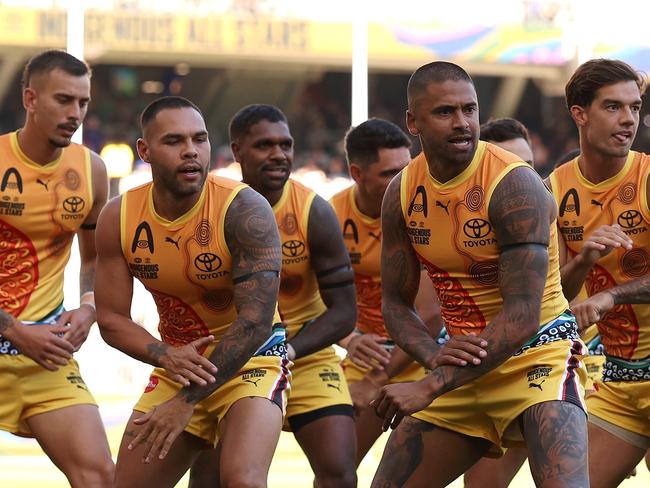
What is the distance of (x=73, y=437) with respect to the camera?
668 centimetres

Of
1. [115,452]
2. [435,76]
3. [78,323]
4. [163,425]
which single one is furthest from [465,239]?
[115,452]

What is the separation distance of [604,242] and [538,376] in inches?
27.8

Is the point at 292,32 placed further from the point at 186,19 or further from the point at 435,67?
the point at 435,67

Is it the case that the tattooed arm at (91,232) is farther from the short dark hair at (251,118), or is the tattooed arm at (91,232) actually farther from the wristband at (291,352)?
the wristband at (291,352)

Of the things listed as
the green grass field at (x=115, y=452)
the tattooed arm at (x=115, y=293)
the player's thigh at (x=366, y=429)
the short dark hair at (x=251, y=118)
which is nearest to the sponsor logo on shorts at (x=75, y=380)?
the tattooed arm at (x=115, y=293)

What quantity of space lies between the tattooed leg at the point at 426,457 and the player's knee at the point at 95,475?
148 cm

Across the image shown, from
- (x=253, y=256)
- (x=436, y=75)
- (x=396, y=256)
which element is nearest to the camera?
(x=436, y=75)

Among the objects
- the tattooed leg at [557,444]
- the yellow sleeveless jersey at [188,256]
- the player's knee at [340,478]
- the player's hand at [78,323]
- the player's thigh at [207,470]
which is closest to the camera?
the tattooed leg at [557,444]

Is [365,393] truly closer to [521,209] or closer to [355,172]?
[355,172]

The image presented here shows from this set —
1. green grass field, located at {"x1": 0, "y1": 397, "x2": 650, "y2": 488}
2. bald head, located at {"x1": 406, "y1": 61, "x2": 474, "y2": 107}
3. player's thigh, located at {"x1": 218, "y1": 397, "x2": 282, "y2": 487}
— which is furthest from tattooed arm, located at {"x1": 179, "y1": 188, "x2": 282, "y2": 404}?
green grass field, located at {"x1": 0, "y1": 397, "x2": 650, "y2": 488}

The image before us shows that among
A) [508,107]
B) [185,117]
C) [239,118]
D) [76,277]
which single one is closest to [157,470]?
[185,117]

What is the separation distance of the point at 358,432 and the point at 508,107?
20.5 metres

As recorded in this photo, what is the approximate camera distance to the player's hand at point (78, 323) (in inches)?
264

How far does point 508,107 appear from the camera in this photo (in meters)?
27.8
